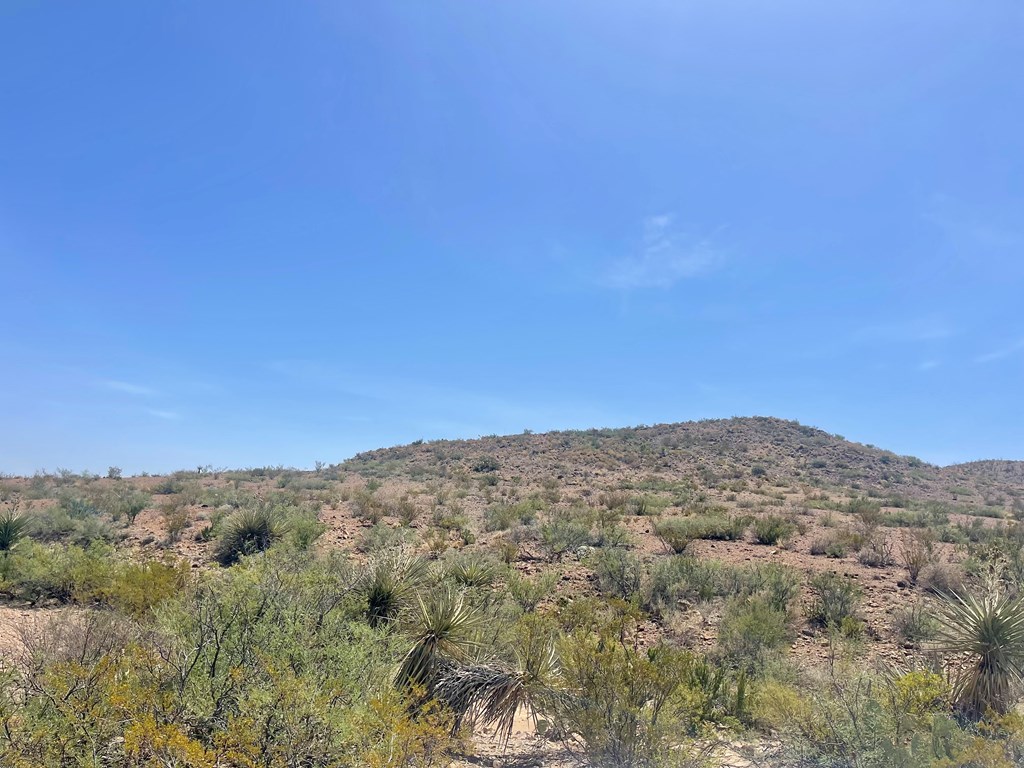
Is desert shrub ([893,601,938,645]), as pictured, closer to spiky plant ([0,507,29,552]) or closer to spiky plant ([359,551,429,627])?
spiky plant ([359,551,429,627])

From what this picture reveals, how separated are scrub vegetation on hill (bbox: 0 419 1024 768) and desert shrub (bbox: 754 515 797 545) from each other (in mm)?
180

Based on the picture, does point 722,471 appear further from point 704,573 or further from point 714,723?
point 714,723

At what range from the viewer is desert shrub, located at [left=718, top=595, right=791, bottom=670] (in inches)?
416

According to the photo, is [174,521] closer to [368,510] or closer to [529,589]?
[368,510]

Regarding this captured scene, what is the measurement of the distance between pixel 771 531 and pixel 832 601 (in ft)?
23.4

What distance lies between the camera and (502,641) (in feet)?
27.3

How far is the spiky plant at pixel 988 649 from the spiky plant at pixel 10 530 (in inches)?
761

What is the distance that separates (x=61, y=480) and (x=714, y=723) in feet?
136

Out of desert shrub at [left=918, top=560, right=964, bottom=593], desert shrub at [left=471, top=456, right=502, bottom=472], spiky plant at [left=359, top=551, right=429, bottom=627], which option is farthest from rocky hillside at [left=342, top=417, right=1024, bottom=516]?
spiky plant at [left=359, top=551, right=429, bottom=627]

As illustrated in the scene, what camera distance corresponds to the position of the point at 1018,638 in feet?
26.7

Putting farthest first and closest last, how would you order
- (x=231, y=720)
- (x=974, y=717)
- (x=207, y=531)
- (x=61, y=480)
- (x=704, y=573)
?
(x=61, y=480) → (x=207, y=531) → (x=704, y=573) → (x=974, y=717) → (x=231, y=720)

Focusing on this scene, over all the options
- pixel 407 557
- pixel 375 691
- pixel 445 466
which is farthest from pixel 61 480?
pixel 375 691

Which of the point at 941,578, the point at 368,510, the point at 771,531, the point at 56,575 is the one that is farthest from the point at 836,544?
the point at 56,575

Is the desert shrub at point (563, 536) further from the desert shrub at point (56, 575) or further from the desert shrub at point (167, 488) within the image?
the desert shrub at point (167, 488)
